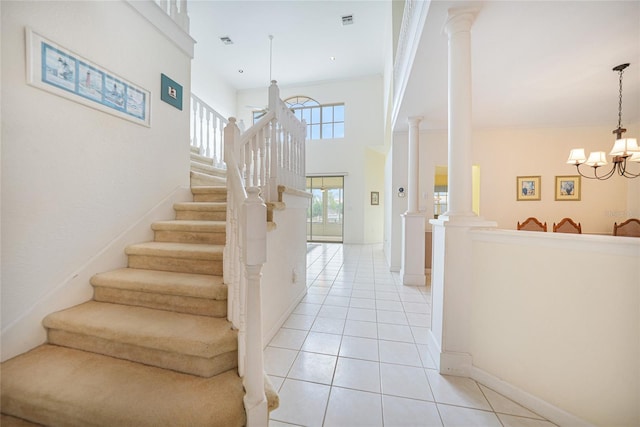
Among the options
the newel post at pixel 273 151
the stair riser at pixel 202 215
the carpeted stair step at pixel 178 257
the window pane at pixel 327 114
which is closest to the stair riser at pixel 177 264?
the carpeted stair step at pixel 178 257

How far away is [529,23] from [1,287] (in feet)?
13.1

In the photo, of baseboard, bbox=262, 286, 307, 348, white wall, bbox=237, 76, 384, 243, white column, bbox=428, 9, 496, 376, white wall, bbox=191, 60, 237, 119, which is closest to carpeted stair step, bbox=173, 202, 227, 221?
baseboard, bbox=262, 286, 307, 348

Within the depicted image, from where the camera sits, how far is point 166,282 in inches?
68.2

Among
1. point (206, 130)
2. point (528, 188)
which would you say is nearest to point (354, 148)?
point (528, 188)

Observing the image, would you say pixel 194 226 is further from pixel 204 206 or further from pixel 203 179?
pixel 203 179

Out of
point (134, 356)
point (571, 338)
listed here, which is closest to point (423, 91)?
point (571, 338)

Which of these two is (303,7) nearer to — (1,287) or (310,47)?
(310,47)

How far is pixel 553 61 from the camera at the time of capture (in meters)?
2.48

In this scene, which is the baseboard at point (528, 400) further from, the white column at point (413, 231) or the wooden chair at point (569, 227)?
the wooden chair at point (569, 227)

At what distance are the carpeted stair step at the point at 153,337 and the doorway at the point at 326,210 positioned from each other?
22.1ft

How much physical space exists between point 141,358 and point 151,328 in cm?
17

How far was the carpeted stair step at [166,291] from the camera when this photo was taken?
1645 mm

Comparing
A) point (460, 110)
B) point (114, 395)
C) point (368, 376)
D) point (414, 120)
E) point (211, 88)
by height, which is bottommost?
point (368, 376)

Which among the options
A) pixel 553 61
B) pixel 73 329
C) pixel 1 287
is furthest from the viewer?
pixel 553 61
